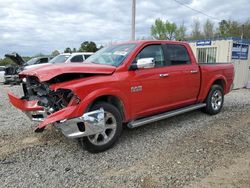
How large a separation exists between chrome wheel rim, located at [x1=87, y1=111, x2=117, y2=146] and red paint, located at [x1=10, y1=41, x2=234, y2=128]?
34 centimetres

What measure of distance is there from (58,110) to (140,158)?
1.54 m

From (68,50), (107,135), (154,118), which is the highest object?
(68,50)

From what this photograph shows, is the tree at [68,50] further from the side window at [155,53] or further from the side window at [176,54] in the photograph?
the side window at [155,53]

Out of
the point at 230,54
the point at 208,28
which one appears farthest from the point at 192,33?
the point at 230,54

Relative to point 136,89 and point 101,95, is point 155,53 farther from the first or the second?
point 101,95

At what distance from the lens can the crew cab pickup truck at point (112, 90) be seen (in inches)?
147

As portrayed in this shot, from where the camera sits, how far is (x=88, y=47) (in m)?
38.1

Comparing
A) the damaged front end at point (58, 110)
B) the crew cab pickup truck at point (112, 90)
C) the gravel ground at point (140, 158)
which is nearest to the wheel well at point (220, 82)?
the crew cab pickup truck at point (112, 90)

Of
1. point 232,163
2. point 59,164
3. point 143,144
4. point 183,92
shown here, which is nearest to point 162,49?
point 183,92

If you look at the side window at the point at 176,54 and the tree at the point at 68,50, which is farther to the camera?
the tree at the point at 68,50

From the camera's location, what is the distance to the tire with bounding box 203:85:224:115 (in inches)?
247

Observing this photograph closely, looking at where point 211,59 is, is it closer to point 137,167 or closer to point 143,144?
point 143,144

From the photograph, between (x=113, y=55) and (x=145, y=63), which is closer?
(x=145, y=63)

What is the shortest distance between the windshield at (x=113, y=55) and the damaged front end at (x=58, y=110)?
1.15 metres
